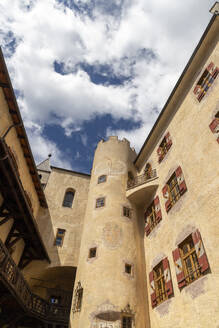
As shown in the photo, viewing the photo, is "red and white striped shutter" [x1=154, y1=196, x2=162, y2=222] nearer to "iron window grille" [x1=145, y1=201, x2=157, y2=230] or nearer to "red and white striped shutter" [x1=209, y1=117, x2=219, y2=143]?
"iron window grille" [x1=145, y1=201, x2=157, y2=230]

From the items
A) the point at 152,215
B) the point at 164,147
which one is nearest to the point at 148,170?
the point at 164,147

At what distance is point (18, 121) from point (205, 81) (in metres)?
11.7

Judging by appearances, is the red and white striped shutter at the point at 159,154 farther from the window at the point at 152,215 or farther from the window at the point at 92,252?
the window at the point at 92,252

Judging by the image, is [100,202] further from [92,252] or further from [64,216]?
[64,216]

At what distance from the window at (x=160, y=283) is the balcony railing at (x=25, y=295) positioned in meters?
6.82

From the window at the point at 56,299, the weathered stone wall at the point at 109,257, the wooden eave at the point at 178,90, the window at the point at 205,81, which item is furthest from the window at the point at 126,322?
the window at the point at 205,81

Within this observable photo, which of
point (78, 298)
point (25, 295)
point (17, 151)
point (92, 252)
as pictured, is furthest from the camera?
point (17, 151)

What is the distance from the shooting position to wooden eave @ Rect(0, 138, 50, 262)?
33.7 feet

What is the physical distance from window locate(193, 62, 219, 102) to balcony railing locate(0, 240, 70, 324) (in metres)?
12.6

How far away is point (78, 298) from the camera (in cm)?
1231

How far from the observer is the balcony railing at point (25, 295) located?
955 centimetres

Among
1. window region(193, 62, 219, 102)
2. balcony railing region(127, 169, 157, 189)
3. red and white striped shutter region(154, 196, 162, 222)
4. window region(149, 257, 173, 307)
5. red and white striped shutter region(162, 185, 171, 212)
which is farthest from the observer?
balcony railing region(127, 169, 157, 189)

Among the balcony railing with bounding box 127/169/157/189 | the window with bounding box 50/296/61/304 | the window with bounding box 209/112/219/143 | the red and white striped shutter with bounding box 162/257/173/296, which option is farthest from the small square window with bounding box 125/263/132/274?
the window with bounding box 209/112/219/143

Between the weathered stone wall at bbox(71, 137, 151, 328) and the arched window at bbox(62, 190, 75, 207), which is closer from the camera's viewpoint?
the weathered stone wall at bbox(71, 137, 151, 328)
